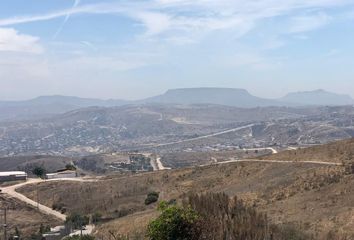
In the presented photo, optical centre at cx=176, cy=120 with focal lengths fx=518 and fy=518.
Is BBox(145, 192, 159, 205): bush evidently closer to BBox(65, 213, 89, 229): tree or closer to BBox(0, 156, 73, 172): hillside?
BBox(65, 213, 89, 229): tree

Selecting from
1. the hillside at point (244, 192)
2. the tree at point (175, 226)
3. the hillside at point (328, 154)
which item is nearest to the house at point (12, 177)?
the hillside at point (244, 192)

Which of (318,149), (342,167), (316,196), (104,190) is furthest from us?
(104,190)

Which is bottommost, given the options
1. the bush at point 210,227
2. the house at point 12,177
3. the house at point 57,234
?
the house at point 12,177

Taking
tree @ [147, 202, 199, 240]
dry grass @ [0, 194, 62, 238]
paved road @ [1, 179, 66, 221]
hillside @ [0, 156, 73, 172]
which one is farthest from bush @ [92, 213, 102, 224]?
hillside @ [0, 156, 73, 172]

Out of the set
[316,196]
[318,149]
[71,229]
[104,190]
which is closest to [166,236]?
[316,196]

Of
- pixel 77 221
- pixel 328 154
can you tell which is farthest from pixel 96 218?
pixel 328 154

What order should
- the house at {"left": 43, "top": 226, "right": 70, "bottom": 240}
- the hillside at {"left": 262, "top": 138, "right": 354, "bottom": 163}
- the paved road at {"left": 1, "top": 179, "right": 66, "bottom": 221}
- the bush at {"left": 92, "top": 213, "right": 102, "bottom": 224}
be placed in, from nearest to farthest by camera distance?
the house at {"left": 43, "top": 226, "right": 70, "bottom": 240}
the bush at {"left": 92, "top": 213, "right": 102, "bottom": 224}
the hillside at {"left": 262, "top": 138, "right": 354, "bottom": 163}
the paved road at {"left": 1, "top": 179, "right": 66, "bottom": 221}

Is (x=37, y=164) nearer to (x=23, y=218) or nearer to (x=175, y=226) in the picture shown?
(x=23, y=218)

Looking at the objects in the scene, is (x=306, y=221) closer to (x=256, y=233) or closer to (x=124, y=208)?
(x=256, y=233)

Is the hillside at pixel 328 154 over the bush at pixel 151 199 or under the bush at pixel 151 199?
over

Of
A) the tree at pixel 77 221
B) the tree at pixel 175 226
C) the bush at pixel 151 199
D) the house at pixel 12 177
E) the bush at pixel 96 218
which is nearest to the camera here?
the tree at pixel 175 226

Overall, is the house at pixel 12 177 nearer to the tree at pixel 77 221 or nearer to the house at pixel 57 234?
the tree at pixel 77 221
